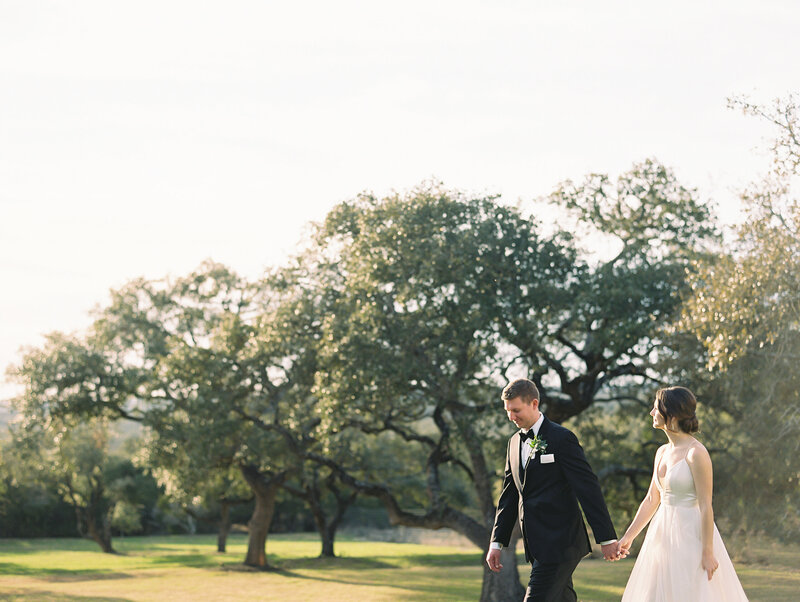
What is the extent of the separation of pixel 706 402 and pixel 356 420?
826 cm

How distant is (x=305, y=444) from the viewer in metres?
27.9

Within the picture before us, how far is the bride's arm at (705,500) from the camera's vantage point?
6.73m

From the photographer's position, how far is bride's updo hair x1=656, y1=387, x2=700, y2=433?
6793 mm

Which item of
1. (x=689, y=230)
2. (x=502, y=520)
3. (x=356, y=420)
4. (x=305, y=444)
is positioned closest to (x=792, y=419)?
(x=689, y=230)

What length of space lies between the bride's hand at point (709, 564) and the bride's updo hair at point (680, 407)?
0.90 meters

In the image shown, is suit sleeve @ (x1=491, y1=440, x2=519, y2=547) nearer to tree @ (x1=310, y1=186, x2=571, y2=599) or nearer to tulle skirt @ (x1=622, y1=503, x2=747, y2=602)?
tulle skirt @ (x1=622, y1=503, x2=747, y2=602)

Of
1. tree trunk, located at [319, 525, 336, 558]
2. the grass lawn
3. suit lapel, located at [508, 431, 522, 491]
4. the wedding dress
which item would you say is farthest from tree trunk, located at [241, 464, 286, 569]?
the wedding dress

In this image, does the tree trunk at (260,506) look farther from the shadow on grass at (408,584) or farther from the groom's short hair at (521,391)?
the groom's short hair at (521,391)

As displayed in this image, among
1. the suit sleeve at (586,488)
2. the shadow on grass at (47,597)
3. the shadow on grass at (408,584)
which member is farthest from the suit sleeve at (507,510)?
the shadow on grass at (47,597)

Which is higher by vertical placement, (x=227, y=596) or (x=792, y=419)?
(x=792, y=419)

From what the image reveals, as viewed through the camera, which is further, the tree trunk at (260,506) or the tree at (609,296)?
the tree trunk at (260,506)

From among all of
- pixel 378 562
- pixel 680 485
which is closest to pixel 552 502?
pixel 680 485

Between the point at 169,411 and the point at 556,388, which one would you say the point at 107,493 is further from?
the point at 556,388

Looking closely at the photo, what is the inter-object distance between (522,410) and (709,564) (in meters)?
1.78
